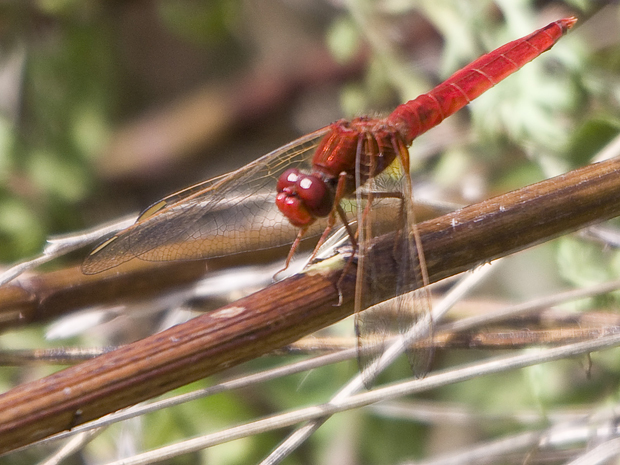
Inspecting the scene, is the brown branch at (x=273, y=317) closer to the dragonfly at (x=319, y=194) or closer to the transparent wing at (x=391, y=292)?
the transparent wing at (x=391, y=292)

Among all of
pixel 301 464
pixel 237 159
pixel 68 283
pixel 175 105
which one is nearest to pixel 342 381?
pixel 301 464

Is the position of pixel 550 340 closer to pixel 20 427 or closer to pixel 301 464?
pixel 20 427

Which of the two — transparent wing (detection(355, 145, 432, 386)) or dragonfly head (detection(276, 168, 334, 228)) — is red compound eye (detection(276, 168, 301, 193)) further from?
transparent wing (detection(355, 145, 432, 386))

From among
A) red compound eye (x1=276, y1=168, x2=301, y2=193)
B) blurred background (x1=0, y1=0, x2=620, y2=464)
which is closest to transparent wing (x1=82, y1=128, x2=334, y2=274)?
red compound eye (x1=276, y1=168, x2=301, y2=193)

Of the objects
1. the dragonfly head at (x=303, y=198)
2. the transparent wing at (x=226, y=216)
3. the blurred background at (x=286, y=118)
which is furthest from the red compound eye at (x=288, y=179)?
the blurred background at (x=286, y=118)

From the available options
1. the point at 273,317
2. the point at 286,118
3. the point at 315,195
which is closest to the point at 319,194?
the point at 315,195
